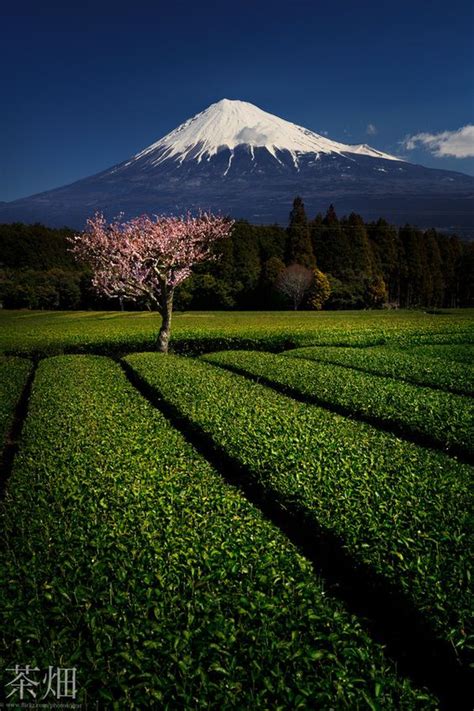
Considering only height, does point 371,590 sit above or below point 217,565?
below

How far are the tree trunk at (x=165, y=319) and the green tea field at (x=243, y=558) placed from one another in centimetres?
1114

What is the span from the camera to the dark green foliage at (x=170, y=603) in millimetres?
3344

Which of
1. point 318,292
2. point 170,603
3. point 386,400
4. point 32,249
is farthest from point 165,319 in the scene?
point 32,249

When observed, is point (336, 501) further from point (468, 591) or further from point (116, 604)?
point (116, 604)

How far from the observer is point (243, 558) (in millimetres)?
4855

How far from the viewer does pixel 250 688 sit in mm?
3342

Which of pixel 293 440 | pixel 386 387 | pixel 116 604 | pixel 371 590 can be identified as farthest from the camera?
pixel 386 387

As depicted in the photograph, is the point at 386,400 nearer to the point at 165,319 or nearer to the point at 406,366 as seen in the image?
the point at 406,366

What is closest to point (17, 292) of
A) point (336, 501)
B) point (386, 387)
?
point (386, 387)

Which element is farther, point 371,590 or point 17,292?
point 17,292

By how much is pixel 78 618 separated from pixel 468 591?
355 centimetres

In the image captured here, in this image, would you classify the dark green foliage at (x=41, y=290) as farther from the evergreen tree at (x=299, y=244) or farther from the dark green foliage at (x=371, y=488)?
the dark green foliage at (x=371, y=488)

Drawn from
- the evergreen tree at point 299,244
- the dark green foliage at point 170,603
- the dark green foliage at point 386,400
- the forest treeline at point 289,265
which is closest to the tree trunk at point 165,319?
the dark green foliage at point 386,400

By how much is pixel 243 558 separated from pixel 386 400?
8.03 meters
